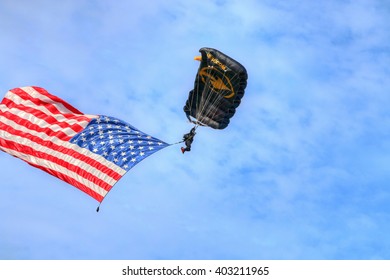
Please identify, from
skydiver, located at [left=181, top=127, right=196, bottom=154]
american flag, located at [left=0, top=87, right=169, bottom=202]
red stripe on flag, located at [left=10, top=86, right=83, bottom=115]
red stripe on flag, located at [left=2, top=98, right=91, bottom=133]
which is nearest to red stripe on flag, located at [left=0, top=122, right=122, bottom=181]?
american flag, located at [left=0, top=87, right=169, bottom=202]

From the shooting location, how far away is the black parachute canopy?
4081cm

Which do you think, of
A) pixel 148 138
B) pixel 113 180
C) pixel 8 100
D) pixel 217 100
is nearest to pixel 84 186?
pixel 113 180

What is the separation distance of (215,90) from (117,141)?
676cm

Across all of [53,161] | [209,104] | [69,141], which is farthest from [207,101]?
[53,161]

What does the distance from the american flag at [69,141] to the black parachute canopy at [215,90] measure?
5.19 meters

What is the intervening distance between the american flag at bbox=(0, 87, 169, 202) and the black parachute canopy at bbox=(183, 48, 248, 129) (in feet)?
17.0

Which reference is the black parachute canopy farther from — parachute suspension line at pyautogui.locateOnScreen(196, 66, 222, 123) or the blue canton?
the blue canton

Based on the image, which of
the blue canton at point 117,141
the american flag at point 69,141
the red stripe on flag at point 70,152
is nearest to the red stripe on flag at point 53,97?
the american flag at point 69,141

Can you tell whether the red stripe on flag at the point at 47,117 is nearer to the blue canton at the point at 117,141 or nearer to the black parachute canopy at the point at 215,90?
the blue canton at the point at 117,141

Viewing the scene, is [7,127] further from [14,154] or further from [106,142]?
[106,142]

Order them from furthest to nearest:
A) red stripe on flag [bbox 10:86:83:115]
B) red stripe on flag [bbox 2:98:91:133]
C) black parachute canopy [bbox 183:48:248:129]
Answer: black parachute canopy [bbox 183:48:248:129], red stripe on flag [bbox 10:86:83:115], red stripe on flag [bbox 2:98:91:133]

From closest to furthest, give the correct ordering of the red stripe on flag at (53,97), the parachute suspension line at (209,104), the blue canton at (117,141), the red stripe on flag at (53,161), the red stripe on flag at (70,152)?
the red stripe on flag at (53,161)
the red stripe on flag at (70,152)
the blue canton at (117,141)
the red stripe on flag at (53,97)
the parachute suspension line at (209,104)

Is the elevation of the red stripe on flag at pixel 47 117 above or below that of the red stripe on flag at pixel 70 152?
above

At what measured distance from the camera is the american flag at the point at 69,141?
36.2 m
